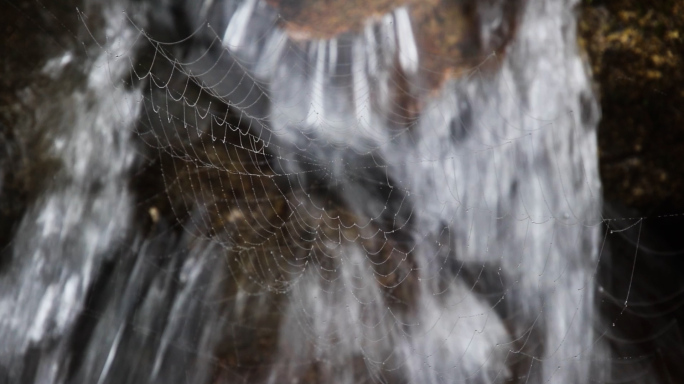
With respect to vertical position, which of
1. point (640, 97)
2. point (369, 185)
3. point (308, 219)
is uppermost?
point (640, 97)

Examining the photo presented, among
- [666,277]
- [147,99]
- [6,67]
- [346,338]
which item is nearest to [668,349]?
[666,277]

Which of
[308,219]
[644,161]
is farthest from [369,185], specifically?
[644,161]

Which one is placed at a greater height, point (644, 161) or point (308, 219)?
point (644, 161)

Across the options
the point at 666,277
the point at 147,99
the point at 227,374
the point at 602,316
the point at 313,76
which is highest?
the point at 313,76

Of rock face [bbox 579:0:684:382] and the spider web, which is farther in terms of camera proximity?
the spider web

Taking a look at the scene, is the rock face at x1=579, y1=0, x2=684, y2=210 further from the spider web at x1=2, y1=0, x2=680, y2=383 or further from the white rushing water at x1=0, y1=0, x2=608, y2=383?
the white rushing water at x1=0, y1=0, x2=608, y2=383

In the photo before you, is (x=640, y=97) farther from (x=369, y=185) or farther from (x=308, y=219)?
Result: (x=308, y=219)

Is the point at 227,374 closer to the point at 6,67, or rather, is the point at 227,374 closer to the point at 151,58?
the point at 151,58

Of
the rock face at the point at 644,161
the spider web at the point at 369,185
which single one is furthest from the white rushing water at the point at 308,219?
the rock face at the point at 644,161

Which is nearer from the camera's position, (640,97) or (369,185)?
(640,97)

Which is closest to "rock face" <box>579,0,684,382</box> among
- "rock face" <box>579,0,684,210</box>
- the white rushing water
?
"rock face" <box>579,0,684,210</box>

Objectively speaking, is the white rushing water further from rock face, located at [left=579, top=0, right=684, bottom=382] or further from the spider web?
rock face, located at [left=579, top=0, right=684, bottom=382]
